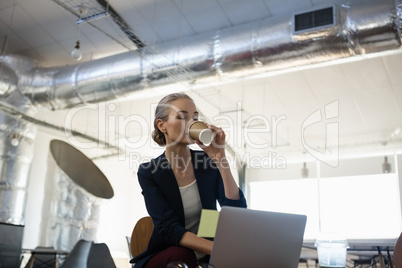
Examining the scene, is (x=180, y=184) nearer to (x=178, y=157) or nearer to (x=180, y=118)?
(x=178, y=157)

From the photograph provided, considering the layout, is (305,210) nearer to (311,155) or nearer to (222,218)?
(311,155)

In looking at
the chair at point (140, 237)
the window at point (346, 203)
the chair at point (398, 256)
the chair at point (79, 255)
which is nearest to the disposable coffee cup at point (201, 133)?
the chair at point (140, 237)

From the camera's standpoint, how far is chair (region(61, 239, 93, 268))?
8.42ft

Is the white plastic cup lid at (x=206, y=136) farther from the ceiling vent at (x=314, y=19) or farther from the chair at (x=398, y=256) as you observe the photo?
the ceiling vent at (x=314, y=19)

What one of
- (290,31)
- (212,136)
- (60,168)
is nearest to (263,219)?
(212,136)

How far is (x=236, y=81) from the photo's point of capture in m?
5.26

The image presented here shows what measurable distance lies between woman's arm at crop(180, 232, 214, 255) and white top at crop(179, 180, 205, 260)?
154mm

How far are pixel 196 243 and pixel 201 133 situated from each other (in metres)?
0.27

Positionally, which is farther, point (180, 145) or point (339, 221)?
point (339, 221)

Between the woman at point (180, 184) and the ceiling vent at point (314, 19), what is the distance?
7.68 feet

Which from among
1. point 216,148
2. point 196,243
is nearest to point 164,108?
point 216,148

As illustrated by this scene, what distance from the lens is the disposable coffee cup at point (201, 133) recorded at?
1.09 meters

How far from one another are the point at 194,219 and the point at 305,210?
21.8 ft

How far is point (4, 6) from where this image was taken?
14.4 ft
